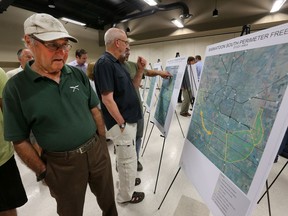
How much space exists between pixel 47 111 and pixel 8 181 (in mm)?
585

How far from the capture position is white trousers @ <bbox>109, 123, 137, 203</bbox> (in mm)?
1384

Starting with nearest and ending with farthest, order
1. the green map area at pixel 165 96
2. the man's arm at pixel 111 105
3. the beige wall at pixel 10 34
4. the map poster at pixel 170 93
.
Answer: the man's arm at pixel 111 105 → the map poster at pixel 170 93 → the green map area at pixel 165 96 → the beige wall at pixel 10 34

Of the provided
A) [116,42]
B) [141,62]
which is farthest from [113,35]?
[141,62]

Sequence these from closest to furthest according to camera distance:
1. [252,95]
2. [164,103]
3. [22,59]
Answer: [252,95], [164,103], [22,59]

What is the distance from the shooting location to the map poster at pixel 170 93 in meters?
1.51

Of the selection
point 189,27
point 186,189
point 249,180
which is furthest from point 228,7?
→ point 249,180

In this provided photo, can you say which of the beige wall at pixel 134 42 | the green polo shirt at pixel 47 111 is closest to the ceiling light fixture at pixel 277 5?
the beige wall at pixel 134 42

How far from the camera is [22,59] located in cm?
222

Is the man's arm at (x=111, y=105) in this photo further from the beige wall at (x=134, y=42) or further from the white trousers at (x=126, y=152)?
the beige wall at (x=134, y=42)

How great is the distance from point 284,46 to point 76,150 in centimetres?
104

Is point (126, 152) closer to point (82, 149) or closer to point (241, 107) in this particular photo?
point (82, 149)

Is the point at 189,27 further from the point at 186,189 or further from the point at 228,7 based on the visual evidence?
the point at 186,189

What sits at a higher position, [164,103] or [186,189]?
[164,103]

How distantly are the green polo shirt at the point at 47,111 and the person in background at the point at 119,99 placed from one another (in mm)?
283
